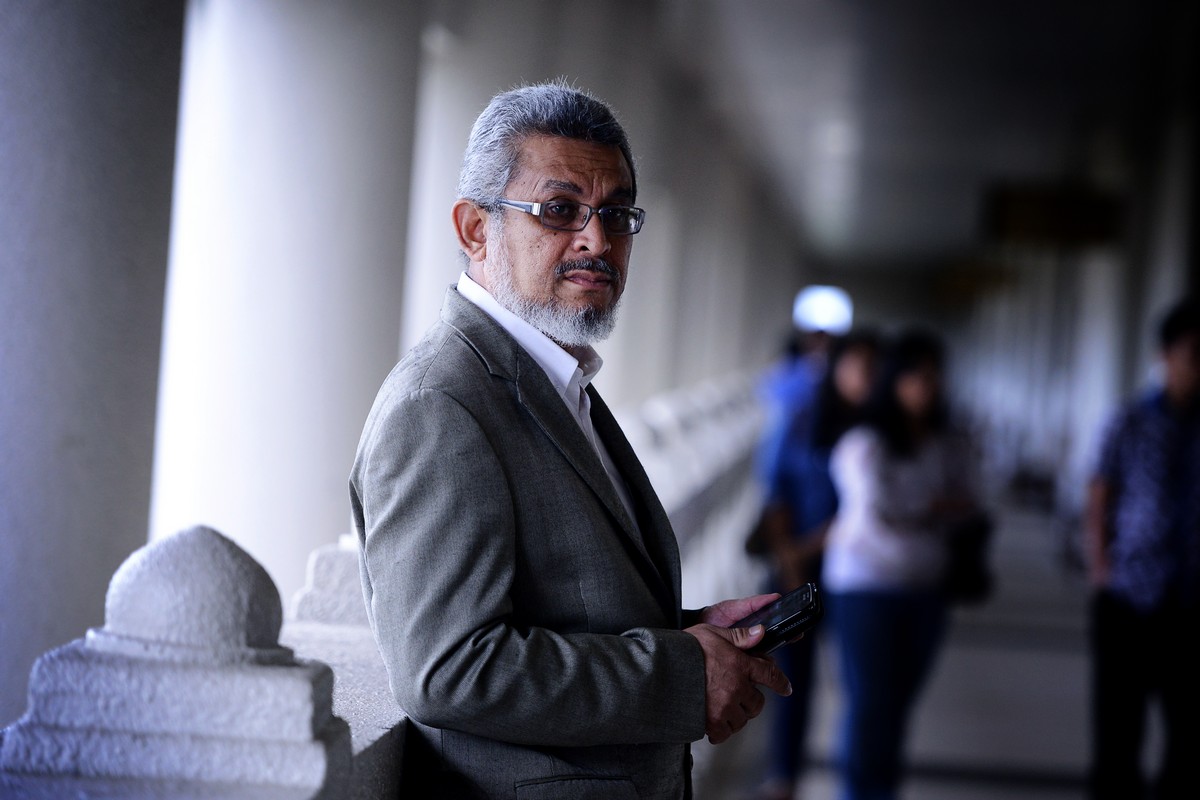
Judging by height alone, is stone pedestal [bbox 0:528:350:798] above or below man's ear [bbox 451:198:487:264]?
below

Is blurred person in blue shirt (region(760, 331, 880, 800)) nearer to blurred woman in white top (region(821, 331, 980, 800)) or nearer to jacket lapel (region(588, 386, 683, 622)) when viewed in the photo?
blurred woman in white top (region(821, 331, 980, 800))

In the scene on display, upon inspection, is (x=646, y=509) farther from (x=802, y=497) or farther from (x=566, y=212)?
(x=802, y=497)

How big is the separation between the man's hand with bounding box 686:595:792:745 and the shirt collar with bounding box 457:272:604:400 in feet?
1.38

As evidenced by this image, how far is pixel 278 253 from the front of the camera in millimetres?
3293

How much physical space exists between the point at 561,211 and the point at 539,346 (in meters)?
0.21

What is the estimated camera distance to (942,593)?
5.24 meters

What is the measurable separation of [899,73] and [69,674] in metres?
13.4

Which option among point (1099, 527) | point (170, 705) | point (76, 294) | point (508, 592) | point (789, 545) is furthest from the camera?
point (789, 545)

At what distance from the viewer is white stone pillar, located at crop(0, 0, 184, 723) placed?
89.4 inches

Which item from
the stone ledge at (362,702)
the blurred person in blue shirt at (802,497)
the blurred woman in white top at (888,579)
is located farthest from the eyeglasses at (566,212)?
the blurred person in blue shirt at (802,497)

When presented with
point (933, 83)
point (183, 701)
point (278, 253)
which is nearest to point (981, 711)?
point (278, 253)

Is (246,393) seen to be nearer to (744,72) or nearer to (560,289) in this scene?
(560,289)

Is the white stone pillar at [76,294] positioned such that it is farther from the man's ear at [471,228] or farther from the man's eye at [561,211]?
the man's eye at [561,211]

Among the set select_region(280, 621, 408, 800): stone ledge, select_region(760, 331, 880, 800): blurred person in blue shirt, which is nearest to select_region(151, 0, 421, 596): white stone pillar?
select_region(280, 621, 408, 800): stone ledge
